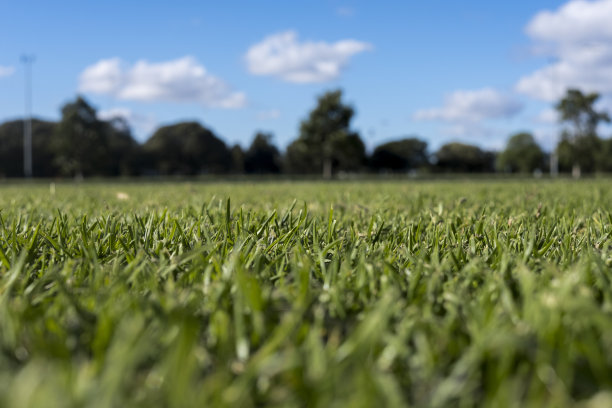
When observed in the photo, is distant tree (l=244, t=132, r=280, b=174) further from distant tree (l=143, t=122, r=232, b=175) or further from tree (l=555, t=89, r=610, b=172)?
tree (l=555, t=89, r=610, b=172)

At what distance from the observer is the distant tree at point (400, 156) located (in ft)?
313

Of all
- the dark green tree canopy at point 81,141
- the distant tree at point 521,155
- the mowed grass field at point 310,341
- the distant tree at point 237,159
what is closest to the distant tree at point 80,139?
the dark green tree canopy at point 81,141

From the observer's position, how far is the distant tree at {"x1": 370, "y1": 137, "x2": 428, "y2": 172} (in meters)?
95.5

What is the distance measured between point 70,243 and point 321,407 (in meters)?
1.41

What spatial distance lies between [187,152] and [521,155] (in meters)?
61.8

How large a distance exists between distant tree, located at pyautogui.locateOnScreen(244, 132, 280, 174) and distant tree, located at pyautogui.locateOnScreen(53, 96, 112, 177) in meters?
41.7

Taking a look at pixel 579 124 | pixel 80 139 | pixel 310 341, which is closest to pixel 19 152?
pixel 80 139

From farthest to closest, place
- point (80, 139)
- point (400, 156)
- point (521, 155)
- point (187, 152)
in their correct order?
point (400, 156) → point (521, 155) → point (187, 152) → point (80, 139)

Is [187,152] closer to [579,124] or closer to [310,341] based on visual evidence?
[579,124]

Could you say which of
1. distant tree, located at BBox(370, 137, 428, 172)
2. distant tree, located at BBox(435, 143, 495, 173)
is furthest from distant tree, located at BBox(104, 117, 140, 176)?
distant tree, located at BBox(435, 143, 495, 173)

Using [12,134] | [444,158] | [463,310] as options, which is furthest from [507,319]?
[444,158]

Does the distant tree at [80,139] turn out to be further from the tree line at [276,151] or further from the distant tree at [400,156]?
the distant tree at [400,156]

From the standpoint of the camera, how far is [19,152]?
2901 inches

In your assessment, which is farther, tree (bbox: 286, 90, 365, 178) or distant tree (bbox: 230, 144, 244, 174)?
distant tree (bbox: 230, 144, 244, 174)
